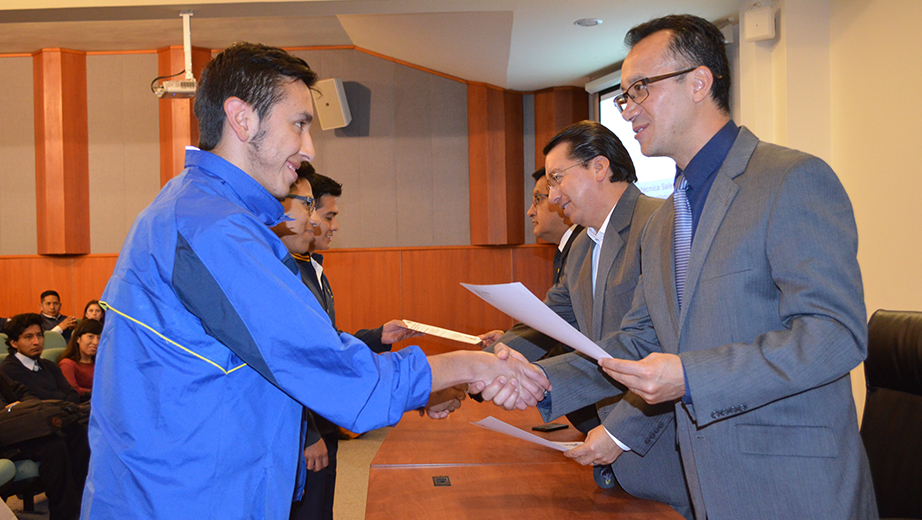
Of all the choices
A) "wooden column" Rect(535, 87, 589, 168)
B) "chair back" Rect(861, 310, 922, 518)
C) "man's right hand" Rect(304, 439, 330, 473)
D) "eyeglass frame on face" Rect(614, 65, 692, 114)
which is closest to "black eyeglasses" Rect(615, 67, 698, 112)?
"eyeglass frame on face" Rect(614, 65, 692, 114)

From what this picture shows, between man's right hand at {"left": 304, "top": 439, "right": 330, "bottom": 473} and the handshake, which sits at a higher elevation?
the handshake

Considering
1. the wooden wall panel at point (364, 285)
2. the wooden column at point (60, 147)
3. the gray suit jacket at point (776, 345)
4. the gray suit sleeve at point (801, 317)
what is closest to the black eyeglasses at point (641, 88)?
the gray suit jacket at point (776, 345)

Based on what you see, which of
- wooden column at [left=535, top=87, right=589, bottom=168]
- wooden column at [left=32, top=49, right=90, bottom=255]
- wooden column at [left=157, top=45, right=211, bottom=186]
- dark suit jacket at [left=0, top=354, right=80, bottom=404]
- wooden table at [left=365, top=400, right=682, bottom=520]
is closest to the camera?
wooden table at [left=365, top=400, right=682, bottom=520]

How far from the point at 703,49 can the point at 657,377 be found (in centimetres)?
82

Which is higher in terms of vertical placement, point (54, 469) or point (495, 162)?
point (495, 162)

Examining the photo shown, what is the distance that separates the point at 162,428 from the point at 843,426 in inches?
50.8

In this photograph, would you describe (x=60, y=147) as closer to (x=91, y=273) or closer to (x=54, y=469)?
(x=91, y=273)

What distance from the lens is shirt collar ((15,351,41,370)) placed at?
4.53m

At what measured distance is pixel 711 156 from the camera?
156 centimetres

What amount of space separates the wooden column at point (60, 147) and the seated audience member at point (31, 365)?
4139mm

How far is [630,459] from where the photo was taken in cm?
163

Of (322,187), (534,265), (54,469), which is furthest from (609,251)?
(534,265)

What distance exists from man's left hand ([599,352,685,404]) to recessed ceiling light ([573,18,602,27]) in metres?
4.60

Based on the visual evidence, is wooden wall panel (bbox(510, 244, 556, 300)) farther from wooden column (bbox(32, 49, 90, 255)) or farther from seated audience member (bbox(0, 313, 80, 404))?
wooden column (bbox(32, 49, 90, 255))
